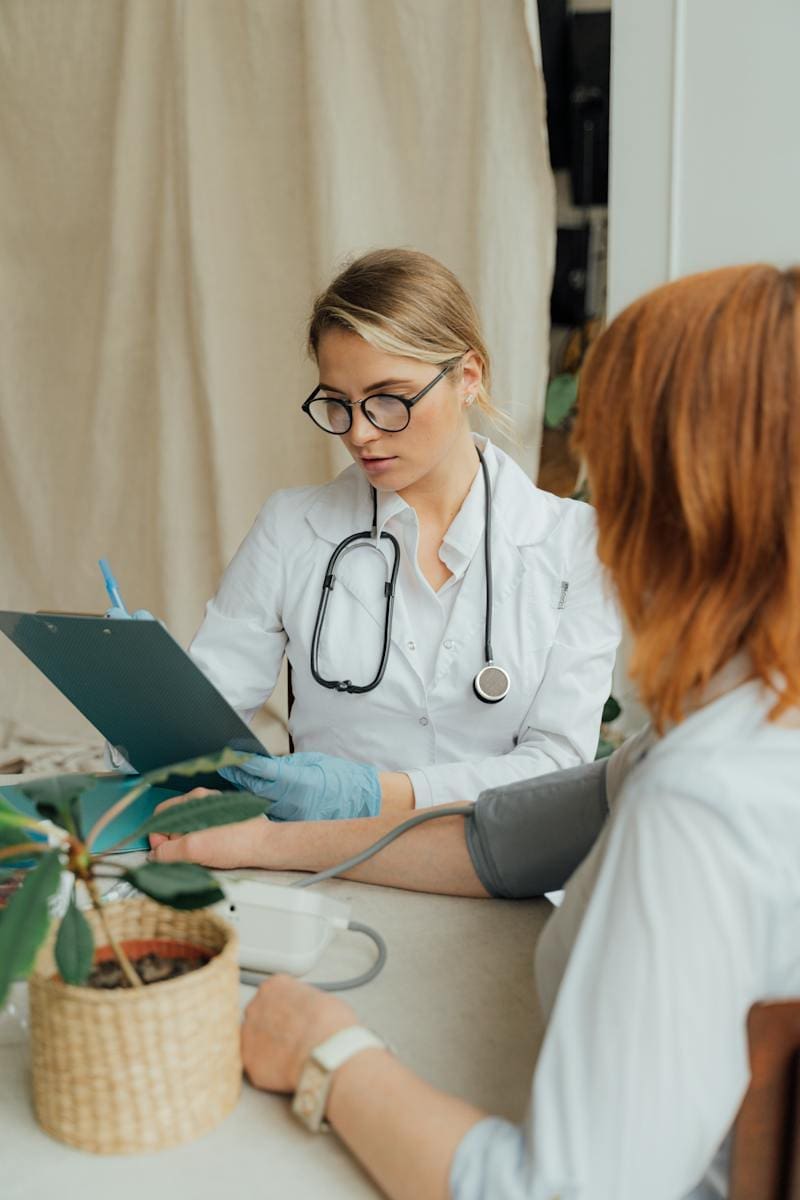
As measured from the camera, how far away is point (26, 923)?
2.37 feet

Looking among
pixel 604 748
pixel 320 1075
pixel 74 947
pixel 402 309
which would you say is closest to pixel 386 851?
pixel 320 1075

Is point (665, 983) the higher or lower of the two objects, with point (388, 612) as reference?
higher

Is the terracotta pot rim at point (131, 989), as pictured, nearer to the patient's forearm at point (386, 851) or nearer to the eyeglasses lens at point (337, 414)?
the patient's forearm at point (386, 851)

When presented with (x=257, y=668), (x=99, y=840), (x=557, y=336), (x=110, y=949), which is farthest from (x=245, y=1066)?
(x=557, y=336)

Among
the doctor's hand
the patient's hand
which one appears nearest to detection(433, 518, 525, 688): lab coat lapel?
the patient's hand

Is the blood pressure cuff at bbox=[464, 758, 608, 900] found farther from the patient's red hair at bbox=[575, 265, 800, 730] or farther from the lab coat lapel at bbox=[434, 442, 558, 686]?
the lab coat lapel at bbox=[434, 442, 558, 686]

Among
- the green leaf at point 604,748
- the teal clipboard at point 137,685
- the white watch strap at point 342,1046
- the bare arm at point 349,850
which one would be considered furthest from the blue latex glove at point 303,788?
the green leaf at point 604,748

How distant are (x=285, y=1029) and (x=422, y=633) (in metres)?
0.99

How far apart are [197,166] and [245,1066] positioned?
2.81m

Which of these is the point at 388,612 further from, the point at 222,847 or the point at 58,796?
the point at 58,796

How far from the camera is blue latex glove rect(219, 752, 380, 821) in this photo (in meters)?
1.45

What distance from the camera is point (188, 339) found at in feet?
11.2

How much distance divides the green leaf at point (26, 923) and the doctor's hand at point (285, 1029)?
0.23 metres

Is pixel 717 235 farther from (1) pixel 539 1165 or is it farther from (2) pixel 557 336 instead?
(1) pixel 539 1165
